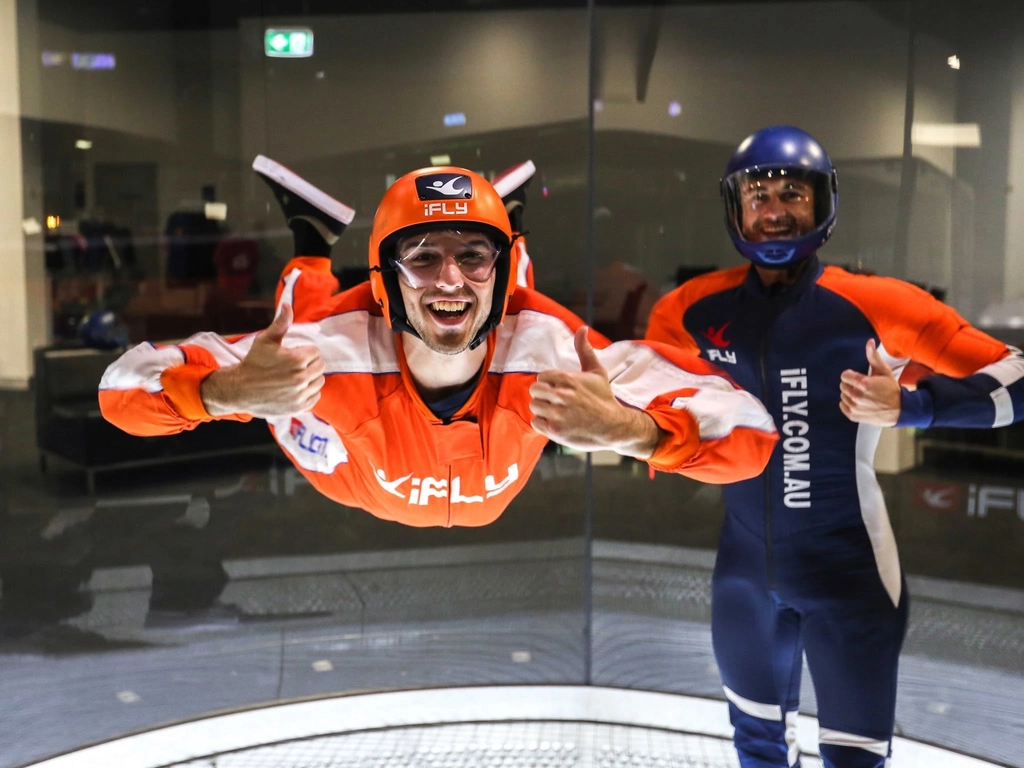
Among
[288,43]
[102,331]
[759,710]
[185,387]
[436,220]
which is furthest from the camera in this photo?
[288,43]

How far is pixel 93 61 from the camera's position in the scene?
12.5 feet

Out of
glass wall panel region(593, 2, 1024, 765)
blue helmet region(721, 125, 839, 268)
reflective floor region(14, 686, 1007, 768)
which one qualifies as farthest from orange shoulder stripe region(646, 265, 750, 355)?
reflective floor region(14, 686, 1007, 768)

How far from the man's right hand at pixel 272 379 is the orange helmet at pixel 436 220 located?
0.22 m

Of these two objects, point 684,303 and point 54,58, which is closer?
point 684,303

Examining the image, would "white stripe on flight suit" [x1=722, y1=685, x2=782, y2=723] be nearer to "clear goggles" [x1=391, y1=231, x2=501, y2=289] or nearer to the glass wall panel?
the glass wall panel

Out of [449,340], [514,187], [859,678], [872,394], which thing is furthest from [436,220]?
[859,678]

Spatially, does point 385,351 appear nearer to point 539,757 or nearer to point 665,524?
point 539,757

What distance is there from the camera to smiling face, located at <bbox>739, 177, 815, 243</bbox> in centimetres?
254

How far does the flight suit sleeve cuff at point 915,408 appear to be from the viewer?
239 centimetres

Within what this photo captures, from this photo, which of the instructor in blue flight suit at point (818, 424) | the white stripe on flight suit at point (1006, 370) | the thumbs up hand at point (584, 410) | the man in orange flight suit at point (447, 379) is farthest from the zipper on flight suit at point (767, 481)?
the thumbs up hand at point (584, 410)

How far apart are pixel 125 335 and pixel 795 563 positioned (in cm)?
287

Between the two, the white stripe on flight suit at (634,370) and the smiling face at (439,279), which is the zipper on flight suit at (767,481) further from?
the smiling face at (439,279)

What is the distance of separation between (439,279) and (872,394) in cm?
114

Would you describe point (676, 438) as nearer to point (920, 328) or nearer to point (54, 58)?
point (920, 328)
